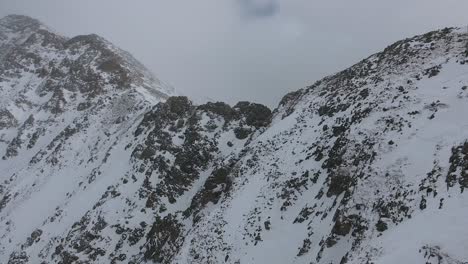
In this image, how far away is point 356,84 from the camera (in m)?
38.9

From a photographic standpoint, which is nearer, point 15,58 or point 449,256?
point 449,256

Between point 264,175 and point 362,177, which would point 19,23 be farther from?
point 362,177

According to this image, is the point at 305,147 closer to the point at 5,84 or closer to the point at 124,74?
the point at 124,74

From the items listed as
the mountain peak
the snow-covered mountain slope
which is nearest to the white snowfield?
the snow-covered mountain slope

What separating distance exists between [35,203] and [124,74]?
34192mm

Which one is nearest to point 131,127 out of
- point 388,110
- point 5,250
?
point 5,250

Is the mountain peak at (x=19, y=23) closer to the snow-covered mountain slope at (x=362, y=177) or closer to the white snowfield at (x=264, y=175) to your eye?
the white snowfield at (x=264, y=175)

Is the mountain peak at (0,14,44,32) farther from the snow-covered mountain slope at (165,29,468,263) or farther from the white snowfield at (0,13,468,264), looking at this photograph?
the snow-covered mountain slope at (165,29,468,263)

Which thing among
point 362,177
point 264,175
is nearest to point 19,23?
point 264,175

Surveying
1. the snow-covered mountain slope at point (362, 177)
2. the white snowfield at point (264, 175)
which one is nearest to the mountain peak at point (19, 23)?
the white snowfield at point (264, 175)

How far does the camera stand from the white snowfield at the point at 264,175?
71.4ft

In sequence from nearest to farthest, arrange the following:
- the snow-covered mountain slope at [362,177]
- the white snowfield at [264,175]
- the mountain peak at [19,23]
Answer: the snow-covered mountain slope at [362,177], the white snowfield at [264,175], the mountain peak at [19,23]

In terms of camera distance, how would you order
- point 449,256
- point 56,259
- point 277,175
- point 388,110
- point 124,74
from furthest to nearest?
point 124,74, point 56,259, point 277,175, point 388,110, point 449,256

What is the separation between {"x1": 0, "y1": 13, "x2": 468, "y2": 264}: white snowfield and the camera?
71.4ft
